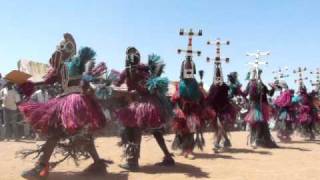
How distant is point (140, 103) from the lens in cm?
845

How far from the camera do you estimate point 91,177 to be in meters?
7.85

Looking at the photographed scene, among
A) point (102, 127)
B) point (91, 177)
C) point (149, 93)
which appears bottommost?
point (91, 177)

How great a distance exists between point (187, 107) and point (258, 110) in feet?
11.3

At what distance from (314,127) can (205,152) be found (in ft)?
22.5

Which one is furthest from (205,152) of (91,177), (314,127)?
(314,127)

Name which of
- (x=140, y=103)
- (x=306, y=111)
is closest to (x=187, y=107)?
(x=140, y=103)

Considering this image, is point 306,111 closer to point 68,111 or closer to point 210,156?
point 210,156

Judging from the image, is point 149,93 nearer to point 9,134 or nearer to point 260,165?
point 260,165

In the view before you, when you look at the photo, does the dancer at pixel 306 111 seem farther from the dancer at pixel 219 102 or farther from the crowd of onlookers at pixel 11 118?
the crowd of onlookers at pixel 11 118

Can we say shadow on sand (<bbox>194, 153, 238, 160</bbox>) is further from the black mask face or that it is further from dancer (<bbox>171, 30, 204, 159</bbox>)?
the black mask face

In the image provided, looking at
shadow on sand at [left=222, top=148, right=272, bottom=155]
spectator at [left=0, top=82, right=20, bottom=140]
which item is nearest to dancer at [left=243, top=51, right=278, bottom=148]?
shadow on sand at [left=222, top=148, right=272, bottom=155]

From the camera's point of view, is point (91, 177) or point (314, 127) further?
point (314, 127)

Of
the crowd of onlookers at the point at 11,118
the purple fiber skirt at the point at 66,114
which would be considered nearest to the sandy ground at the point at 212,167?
the purple fiber skirt at the point at 66,114

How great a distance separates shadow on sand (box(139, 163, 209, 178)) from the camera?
8.35 m
